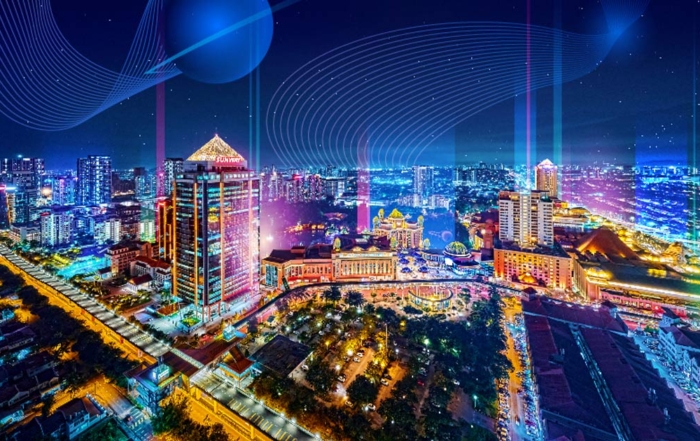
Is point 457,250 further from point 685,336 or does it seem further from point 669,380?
point 669,380

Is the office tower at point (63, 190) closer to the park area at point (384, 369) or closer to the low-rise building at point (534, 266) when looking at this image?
the park area at point (384, 369)

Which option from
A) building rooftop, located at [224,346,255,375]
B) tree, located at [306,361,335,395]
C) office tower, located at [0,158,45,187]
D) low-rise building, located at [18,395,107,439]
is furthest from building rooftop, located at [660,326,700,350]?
office tower, located at [0,158,45,187]

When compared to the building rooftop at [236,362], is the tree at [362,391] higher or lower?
lower

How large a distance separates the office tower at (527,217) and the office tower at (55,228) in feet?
66.1

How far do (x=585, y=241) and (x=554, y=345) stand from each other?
806cm

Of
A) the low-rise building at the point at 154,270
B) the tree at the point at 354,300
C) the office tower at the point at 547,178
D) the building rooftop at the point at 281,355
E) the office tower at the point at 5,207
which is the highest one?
the office tower at the point at 547,178

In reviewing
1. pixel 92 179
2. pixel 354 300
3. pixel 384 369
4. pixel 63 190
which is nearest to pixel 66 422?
pixel 384 369

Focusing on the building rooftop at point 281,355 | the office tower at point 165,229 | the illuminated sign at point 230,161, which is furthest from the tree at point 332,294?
the office tower at point 165,229

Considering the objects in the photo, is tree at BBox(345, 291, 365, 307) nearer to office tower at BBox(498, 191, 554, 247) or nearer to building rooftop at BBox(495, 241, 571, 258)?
building rooftop at BBox(495, 241, 571, 258)

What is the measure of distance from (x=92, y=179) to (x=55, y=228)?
8.03m

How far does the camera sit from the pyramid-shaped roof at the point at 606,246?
11539 millimetres

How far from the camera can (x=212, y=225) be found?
25.3 feet

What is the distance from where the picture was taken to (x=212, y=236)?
305 inches

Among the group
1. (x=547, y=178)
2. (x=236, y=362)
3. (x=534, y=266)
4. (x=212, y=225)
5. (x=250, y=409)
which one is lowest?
(x=250, y=409)
